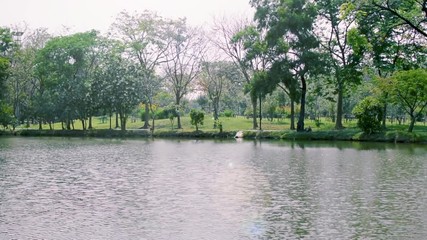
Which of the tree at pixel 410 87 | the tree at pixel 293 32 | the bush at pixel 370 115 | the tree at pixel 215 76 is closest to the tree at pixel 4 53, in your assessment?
the tree at pixel 215 76

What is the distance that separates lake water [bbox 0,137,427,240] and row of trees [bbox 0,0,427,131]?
2152 cm

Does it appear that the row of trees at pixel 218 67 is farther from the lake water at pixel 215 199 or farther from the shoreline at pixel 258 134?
the lake water at pixel 215 199

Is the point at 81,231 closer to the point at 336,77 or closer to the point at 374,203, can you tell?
the point at 374,203

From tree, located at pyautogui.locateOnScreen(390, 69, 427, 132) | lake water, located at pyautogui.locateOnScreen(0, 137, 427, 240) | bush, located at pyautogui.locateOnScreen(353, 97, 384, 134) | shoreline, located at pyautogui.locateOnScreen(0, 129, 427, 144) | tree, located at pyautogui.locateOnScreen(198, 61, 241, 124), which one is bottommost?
lake water, located at pyautogui.locateOnScreen(0, 137, 427, 240)

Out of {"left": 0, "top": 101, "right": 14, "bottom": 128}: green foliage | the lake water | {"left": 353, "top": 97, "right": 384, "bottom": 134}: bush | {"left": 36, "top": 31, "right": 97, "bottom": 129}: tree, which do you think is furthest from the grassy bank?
the lake water

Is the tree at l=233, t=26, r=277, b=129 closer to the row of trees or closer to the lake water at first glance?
the row of trees

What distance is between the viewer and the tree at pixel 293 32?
52812 mm

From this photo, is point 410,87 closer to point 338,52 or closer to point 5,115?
point 338,52

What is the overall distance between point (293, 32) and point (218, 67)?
82.8ft

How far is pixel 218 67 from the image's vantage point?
78.1 m

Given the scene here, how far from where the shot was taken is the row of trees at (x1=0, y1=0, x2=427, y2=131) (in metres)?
52.7

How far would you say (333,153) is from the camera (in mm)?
35875

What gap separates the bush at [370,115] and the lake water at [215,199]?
1801 centimetres

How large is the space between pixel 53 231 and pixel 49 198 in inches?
203
